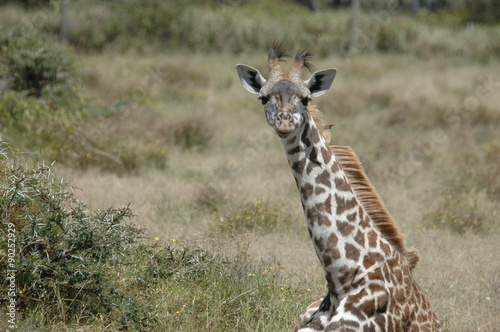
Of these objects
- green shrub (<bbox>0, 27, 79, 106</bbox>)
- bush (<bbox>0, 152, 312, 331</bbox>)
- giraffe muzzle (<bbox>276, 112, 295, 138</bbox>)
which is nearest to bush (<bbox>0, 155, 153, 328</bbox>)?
bush (<bbox>0, 152, 312, 331</bbox>)

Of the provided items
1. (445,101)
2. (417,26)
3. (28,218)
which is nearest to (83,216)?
(28,218)

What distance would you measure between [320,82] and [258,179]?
18.6ft

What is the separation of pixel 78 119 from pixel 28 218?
6278 millimetres

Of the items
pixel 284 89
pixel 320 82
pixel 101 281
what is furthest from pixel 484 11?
pixel 101 281

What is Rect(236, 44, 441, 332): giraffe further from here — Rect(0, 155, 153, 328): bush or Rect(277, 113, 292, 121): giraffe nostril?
Rect(0, 155, 153, 328): bush

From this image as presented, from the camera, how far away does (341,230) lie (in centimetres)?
466

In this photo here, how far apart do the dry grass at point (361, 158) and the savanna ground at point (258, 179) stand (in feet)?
0.10

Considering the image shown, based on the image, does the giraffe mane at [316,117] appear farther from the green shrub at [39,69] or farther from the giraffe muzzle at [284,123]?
the green shrub at [39,69]

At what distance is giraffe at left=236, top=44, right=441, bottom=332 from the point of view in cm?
453

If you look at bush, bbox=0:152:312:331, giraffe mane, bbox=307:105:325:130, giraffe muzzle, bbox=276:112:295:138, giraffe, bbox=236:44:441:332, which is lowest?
bush, bbox=0:152:312:331

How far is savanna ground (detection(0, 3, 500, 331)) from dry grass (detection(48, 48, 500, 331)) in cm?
3

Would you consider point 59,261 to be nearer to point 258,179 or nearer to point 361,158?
point 258,179

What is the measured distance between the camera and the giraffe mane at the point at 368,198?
16.3ft

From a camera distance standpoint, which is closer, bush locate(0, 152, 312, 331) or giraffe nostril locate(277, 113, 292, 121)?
giraffe nostril locate(277, 113, 292, 121)
